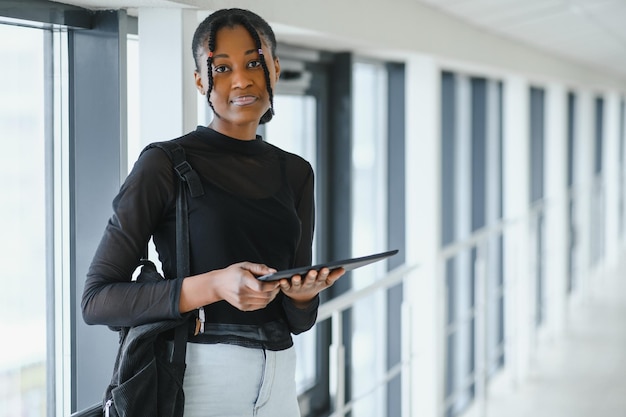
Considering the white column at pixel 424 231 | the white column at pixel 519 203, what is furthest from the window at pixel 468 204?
the white column at pixel 424 231

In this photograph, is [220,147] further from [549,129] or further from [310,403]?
[549,129]

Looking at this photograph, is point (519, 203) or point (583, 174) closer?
point (519, 203)

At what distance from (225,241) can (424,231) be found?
3.53 ft

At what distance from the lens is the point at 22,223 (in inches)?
34.0

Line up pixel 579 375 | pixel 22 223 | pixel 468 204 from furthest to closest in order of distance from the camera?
1. pixel 468 204
2. pixel 579 375
3. pixel 22 223

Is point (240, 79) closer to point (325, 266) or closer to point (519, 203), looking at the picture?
point (325, 266)

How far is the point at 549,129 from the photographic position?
300 cm

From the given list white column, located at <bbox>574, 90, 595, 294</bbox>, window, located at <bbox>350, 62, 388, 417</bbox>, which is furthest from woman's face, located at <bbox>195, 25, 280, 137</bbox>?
white column, located at <bbox>574, 90, 595, 294</bbox>

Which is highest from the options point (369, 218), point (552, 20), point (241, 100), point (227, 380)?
point (552, 20)

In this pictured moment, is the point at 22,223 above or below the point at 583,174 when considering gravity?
below

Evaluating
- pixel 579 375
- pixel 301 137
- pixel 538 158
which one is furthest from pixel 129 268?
pixel 538 158

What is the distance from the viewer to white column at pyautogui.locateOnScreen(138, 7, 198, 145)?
2.82 ft

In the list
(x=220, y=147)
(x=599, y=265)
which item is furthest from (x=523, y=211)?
(x=220, y=147)

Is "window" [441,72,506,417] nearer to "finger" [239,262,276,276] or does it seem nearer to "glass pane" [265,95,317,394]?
"glass pane" [265,95,317,394]
